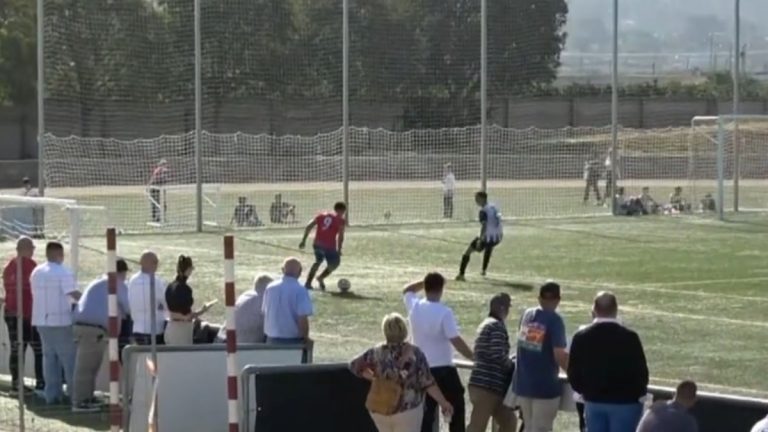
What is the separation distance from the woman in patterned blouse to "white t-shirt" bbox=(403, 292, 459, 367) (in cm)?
127

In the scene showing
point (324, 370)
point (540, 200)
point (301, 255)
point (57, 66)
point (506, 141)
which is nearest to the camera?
point (324, 370)

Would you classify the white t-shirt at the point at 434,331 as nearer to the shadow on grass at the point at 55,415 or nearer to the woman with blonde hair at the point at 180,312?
the woman with blonde hair at the point at 180,312

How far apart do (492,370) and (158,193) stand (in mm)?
32291

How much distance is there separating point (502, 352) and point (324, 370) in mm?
1390

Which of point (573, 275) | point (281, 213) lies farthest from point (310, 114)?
point (573, 275)

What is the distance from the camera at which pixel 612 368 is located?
41.9 feet

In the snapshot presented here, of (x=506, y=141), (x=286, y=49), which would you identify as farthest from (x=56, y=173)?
(x=506, y=141)

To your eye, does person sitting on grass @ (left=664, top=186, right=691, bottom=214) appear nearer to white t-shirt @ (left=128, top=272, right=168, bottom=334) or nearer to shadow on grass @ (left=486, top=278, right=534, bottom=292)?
shadow on grass @ (left=486, top=278, right=534, bottom=292)

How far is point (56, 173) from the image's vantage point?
156ft

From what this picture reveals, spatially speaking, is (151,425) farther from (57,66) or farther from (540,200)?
(540,200)

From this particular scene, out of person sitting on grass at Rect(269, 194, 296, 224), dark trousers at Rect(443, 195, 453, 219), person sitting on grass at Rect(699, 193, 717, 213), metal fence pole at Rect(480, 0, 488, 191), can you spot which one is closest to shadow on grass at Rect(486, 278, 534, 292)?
metal fence pole at Rect(480, 0, 488, 191)

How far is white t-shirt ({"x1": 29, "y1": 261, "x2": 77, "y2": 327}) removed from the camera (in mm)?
18125

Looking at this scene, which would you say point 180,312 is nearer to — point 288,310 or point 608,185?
point 288,310

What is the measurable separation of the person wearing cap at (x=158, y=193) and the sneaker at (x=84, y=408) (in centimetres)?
2718
